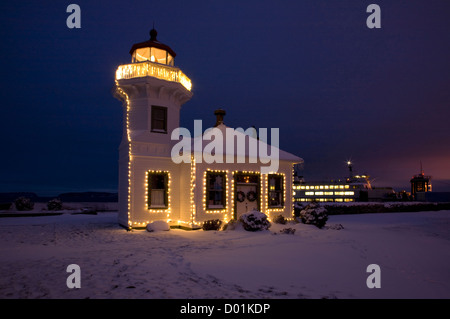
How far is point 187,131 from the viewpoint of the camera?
17844mm

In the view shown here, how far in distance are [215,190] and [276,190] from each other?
4.18 metres

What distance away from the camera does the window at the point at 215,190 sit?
15.3m

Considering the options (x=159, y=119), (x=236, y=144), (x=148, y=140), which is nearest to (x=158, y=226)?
(x=148, y=140)

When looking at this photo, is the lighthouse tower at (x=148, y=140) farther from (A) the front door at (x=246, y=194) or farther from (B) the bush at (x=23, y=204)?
(B) the bush at (x=23, y=204)

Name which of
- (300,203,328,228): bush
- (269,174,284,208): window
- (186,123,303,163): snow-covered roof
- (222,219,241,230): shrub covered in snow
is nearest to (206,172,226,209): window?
(222,219,241,230): shrub covered in snow

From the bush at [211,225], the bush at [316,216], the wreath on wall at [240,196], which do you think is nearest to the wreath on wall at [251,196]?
the wreath on wall at [240,196]

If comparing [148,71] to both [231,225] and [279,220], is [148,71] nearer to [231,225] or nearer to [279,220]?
[231,225]

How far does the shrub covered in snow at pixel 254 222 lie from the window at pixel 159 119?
258 inches

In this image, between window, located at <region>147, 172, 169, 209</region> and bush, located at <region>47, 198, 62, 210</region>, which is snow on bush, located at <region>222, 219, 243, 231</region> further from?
bush, located at <region>47, 198, 62, 210</region>

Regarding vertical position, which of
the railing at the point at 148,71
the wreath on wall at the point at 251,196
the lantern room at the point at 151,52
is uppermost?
the lantern room at the point at 151,52

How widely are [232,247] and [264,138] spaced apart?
10555 millimetres

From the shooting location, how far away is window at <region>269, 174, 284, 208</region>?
17.4 m
